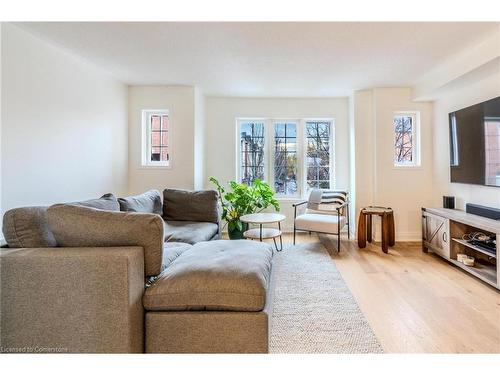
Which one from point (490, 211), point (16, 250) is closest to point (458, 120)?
point (490, 211)

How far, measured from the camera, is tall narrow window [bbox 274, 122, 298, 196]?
5.03 metres

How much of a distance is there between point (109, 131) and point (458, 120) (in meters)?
4.65

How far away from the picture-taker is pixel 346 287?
2605mm

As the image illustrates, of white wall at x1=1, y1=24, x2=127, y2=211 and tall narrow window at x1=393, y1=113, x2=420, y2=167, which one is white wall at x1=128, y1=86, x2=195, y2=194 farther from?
Result: tall narrow window at x1=393, y1=113, x2=420, y2=167

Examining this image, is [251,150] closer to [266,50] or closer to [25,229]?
[266,50]

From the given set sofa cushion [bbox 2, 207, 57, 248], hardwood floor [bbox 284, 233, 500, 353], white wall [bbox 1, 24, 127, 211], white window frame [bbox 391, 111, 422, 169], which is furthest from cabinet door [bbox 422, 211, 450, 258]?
white wall [bbox 1, 24, 127, 211]

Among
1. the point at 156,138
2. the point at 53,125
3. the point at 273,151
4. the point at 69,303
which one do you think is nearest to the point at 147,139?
the point at 156,138

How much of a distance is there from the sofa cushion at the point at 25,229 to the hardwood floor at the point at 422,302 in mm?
2151

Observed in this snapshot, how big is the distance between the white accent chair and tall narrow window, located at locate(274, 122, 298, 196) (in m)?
0.63

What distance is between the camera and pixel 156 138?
4.48 meters

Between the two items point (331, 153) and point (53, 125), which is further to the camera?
point (331, 153)

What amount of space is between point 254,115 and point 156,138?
177 centimetres

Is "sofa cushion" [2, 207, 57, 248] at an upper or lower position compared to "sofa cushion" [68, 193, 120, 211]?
lower

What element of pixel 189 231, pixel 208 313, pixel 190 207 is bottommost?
pixel 208 313
